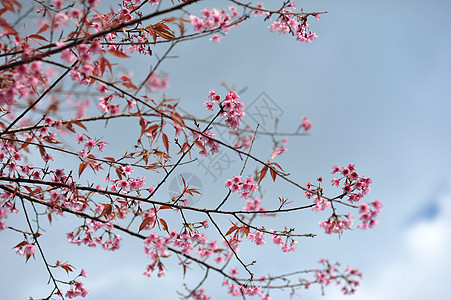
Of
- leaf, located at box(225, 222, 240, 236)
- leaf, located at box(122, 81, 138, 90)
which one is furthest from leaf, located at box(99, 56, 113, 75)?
leaf, located at box(225, 222, 240, 236)

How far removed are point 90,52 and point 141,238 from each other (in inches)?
60.5

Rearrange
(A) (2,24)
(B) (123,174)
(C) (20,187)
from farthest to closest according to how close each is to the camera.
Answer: (B) (123,174) → (C) (20,187) → (A) (2,24)

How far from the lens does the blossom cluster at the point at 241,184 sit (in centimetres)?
286

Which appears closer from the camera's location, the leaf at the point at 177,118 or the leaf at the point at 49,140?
the leaf at the point at 177,118

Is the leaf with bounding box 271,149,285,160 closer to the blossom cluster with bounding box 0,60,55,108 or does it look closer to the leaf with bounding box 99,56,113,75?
the leaf with bounding box 99,56,113,75

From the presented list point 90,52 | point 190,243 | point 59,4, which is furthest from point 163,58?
point 190,243

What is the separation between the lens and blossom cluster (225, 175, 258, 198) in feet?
9.38

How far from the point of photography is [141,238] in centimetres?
273

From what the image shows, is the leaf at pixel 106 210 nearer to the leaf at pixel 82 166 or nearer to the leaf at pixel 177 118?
the leaf at pixel 82 166

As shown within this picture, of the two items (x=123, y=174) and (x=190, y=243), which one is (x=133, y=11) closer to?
(x=123, y=174)

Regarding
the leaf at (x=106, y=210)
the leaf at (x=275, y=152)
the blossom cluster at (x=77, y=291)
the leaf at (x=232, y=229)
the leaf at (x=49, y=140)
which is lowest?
the blossom cluster at (x=77, y=291)

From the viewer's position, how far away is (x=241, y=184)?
289 cm

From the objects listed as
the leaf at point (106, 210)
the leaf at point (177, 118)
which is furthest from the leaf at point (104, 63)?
the leaf at point (106, 210)

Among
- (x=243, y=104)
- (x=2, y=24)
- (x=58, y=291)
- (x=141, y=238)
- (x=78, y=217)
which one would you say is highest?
(x=243, y=104)
